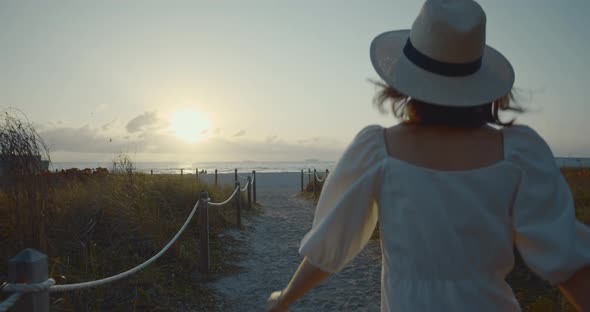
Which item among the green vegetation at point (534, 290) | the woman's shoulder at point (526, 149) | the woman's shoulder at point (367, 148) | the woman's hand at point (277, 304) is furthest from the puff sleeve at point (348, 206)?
the green vegetation at point (534, 290)

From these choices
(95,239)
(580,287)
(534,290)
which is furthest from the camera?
(95,239)

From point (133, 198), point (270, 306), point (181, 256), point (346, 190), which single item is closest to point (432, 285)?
point (346, 190)

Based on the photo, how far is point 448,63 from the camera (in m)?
1.27

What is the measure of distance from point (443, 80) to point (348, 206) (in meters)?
0.49

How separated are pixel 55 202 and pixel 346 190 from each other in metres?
5.29

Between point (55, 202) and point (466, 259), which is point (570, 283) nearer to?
point (466, 259)

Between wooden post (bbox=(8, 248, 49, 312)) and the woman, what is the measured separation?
1089mm

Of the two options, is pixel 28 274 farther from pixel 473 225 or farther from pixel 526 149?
pixel 526 149

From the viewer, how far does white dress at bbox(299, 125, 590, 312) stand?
1137 mm

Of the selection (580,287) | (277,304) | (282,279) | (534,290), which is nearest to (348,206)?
(277,304)

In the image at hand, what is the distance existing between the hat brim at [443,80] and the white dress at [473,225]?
0.17 m

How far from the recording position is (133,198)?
21.7 feet

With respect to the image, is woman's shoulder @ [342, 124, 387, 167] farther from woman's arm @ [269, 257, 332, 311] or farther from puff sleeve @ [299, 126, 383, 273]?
woman's arm @ [269, 257, 332, 311]

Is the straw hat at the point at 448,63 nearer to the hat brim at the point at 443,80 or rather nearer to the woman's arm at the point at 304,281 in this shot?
the hat brim at the point at 443,80
